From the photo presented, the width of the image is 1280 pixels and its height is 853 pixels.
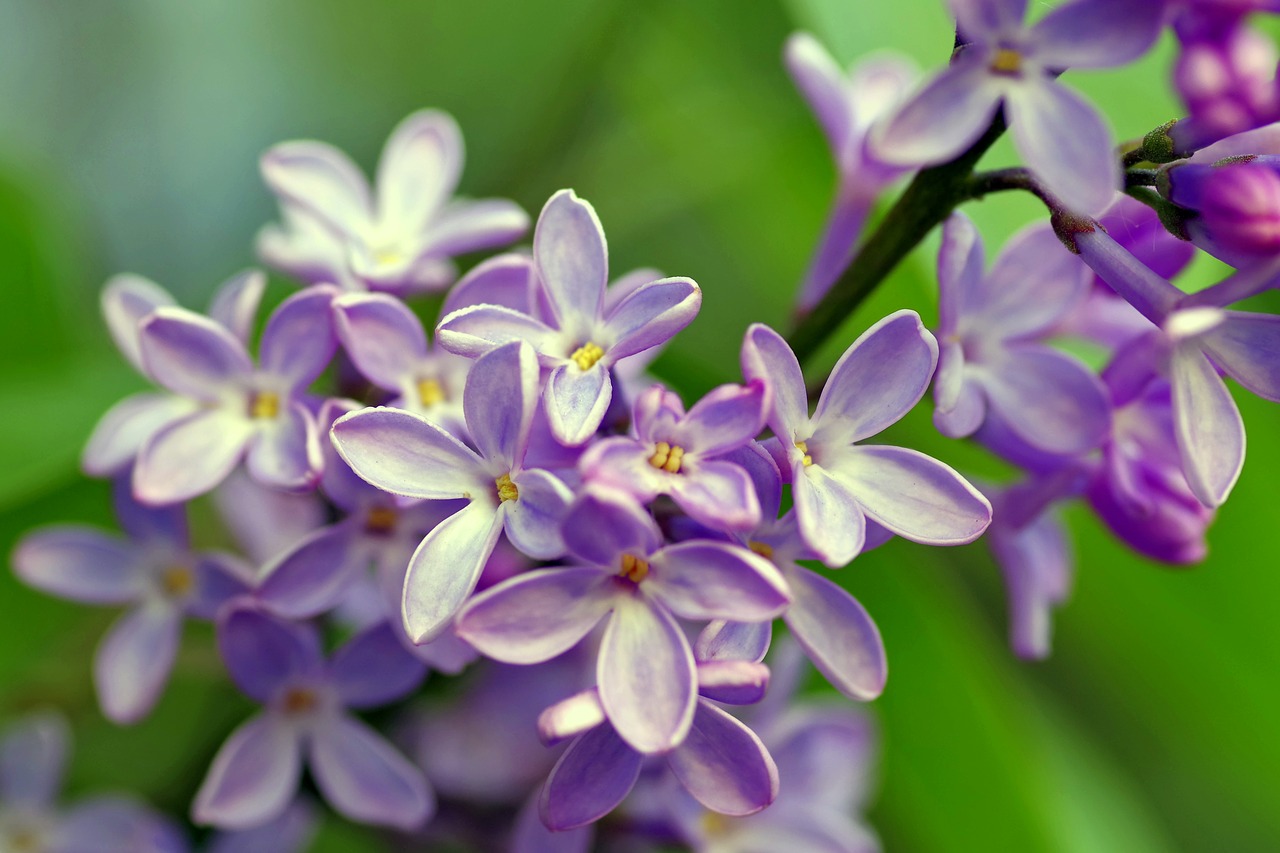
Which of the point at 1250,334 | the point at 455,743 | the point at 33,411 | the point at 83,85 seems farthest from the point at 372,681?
the point at 83,85

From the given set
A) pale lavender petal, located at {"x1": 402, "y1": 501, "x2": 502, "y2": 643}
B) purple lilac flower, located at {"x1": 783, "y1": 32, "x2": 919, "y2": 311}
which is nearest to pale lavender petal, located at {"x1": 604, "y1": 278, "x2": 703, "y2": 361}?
pale lavender petal, located at {"x1": 402, "y1": 501, "x2": 502, "y2": 643}

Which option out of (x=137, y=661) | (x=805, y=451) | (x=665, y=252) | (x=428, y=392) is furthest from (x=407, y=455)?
(x=665, y=252)

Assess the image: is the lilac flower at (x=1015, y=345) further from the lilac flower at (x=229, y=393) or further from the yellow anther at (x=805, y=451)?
the lilac flower at (x=229, y=393)

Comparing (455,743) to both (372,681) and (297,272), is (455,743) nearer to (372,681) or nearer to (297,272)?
(372,681)

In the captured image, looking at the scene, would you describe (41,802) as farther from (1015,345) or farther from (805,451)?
(1015,345)

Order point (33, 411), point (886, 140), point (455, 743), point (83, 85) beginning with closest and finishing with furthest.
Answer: point (886, 140)
point (455, 743)
point (33, 411)
point (83, 85)
